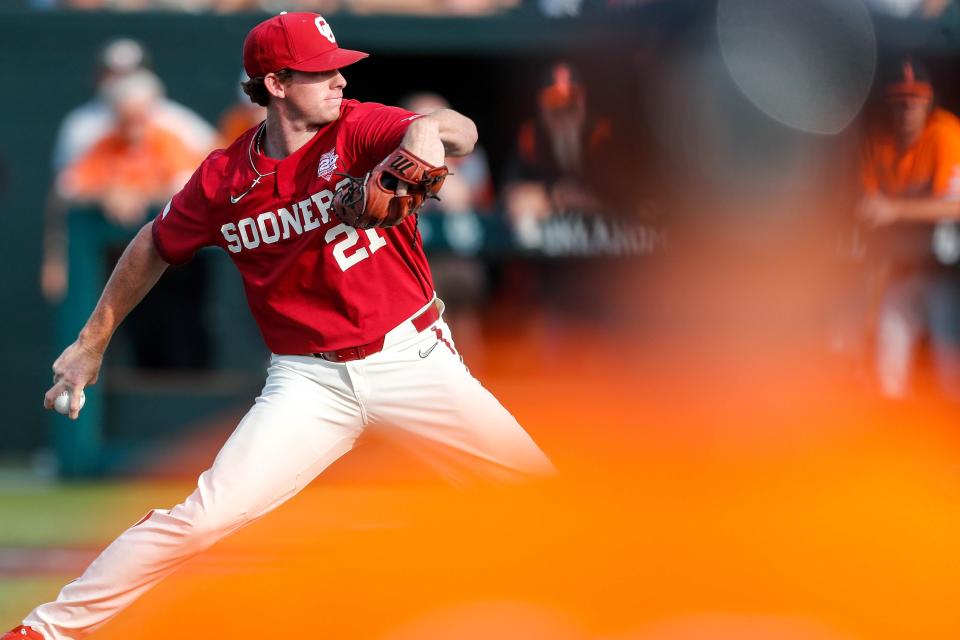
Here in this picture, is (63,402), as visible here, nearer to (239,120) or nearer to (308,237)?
(308,237)

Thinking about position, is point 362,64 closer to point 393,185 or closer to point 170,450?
point 170,450

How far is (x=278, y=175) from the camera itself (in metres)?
4.06

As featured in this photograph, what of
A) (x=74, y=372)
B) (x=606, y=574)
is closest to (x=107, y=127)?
(x=74, y=372)

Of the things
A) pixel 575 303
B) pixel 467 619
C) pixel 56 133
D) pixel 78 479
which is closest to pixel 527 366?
pixel 575 303

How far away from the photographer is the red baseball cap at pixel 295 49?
4.05m

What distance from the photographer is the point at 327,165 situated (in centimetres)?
404

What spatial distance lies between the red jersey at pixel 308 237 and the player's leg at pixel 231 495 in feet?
0.56

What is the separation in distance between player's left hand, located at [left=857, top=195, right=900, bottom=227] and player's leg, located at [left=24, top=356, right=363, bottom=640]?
4361 mm

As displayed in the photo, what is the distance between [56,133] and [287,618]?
5958 mm

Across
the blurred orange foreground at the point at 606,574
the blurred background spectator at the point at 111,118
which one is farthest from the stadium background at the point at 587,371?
the blurred background spectator at the point at 111,118

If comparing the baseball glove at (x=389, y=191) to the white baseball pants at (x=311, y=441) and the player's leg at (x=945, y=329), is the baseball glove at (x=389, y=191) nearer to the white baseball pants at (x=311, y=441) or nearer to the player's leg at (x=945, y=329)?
the white baseball pants at (x=311, y=441)

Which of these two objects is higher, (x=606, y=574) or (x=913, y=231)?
(x=913, y=231)

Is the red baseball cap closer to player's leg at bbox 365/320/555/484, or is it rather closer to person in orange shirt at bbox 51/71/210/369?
player's leg at bbox 365/320/555/484

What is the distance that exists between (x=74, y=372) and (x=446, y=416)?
3.88 feet
